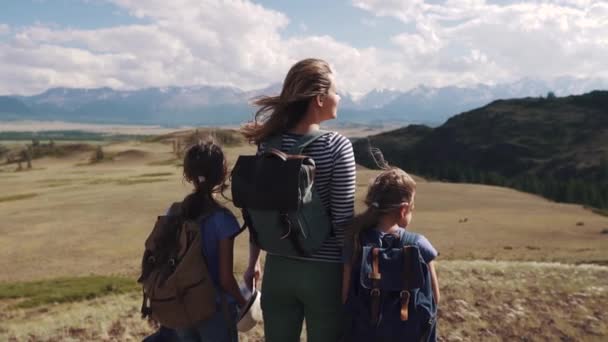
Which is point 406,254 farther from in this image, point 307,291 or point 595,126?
point 595,126

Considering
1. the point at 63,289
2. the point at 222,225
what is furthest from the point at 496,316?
the point at 63,289

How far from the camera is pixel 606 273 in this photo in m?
12.7

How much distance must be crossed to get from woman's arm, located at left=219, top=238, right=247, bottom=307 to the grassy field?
15.6ft

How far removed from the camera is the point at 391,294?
458cm

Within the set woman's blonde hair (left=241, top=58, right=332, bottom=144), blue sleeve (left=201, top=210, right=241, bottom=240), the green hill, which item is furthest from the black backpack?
the green hill

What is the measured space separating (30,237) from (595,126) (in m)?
186

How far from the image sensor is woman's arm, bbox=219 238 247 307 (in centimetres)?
500

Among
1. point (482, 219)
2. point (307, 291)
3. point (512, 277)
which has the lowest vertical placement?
point (482, 219)

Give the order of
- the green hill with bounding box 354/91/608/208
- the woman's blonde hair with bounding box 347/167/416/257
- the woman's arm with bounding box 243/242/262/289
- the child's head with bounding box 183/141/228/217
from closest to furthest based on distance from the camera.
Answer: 1. the woman's blonde hair with bounding box 347/167/416/257
2. the child's head with bounding box 183/141/228/217
3. the woman's arm with bounding box 243/242/262/289
4. the green hill with bounding box 354/91/608/208

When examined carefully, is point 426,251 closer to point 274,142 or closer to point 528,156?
point 274,142

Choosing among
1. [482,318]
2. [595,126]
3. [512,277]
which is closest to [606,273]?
[512,277]

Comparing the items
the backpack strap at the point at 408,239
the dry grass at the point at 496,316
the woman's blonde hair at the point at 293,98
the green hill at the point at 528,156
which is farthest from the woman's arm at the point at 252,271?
the green hill at the point at 528,156

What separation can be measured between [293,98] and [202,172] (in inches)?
46.8

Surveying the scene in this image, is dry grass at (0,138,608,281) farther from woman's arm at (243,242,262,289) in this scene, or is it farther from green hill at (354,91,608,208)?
green hill at (354,91,608,208)
